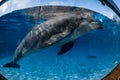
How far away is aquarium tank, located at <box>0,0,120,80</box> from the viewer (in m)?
7.24

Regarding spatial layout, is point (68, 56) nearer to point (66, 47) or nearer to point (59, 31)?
point (66, 47)

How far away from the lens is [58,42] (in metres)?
7.82

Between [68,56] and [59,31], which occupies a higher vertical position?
[59,31]

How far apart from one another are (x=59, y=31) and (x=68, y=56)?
0.72 m

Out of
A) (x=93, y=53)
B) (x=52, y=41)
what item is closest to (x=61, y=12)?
(x=52, y=41)

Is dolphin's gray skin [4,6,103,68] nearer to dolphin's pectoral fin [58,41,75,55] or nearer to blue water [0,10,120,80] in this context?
dolphin's pectoral fin [58,41,75,55]

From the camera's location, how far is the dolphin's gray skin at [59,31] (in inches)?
291

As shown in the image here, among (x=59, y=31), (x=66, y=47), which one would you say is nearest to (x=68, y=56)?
(x=66, y=47)

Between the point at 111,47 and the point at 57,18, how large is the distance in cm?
162

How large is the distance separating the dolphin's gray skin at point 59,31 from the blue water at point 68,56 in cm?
14

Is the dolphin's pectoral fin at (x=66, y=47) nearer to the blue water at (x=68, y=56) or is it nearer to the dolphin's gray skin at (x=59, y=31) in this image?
the dolphin's gray skin at (x=59, y=31)

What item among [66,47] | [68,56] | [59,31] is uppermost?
[59,31]

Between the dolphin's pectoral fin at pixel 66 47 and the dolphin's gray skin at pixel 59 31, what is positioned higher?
the dolphin's gray skin at pixel 59 31

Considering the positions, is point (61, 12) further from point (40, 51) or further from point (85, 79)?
point (85, 79)
